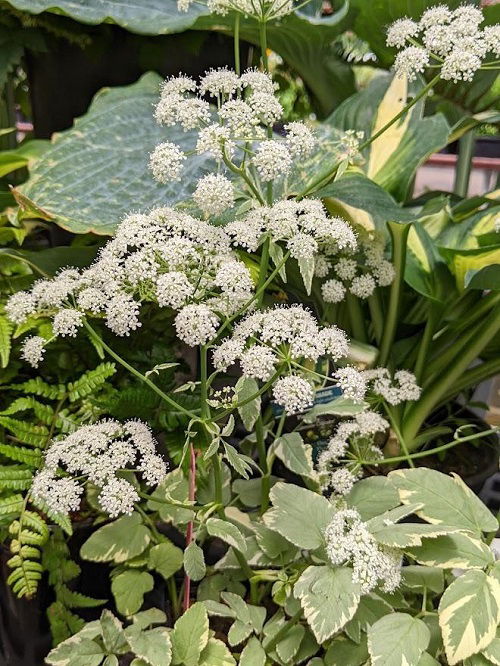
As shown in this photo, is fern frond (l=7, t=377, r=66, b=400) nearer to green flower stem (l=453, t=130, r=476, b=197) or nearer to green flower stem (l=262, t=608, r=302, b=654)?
green flower stem (l=262, t=608, r=302, b=654)

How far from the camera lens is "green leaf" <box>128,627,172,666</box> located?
1.75 feet

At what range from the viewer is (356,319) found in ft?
3.14

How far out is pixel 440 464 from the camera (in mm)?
950

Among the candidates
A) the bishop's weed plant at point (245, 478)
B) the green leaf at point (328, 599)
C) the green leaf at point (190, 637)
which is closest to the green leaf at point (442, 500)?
the bishop's weed plant at point (245, 478)

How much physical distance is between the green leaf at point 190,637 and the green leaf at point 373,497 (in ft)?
0.60

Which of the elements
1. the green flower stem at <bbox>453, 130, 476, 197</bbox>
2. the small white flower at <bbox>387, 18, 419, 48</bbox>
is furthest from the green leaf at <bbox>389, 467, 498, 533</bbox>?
the green flower stem at <bbox>453, 130, 476, 197</bbox>

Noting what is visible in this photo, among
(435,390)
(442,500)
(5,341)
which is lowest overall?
(435,390)

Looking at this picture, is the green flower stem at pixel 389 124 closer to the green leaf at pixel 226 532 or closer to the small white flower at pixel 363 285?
the small white flower at pixel 363 285

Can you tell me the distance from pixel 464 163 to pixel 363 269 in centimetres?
48

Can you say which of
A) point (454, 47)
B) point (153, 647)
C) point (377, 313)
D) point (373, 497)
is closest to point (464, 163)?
point (377, 313)

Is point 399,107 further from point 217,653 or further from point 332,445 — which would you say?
point 217,653

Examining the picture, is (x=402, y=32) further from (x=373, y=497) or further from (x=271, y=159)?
(x=373, y=497)

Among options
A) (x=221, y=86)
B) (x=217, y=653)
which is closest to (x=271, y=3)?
(x=221, y=86)

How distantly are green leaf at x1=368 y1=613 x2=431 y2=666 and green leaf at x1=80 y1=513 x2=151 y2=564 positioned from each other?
25 centimetres
